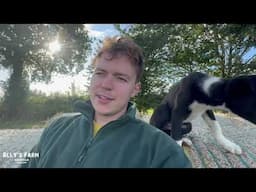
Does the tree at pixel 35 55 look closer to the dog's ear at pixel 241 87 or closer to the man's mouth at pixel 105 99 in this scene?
the man's mouth at pixel 105 99

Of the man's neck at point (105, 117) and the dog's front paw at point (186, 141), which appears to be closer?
the man's neck at point (105, 117)

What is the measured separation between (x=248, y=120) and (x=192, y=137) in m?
0.28

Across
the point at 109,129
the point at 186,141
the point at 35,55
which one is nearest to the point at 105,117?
the point at 109,129

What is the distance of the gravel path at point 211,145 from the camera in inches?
70.3

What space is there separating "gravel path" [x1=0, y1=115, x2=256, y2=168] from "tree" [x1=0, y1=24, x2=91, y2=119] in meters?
0.13

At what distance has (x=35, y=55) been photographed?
1.86 metres

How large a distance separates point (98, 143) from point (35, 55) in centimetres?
78

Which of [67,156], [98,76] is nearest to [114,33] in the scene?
[98,76]

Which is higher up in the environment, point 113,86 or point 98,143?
point 113,86

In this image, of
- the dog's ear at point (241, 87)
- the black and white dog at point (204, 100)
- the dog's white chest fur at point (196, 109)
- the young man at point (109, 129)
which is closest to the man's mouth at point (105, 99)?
the young man at point (109, 129)

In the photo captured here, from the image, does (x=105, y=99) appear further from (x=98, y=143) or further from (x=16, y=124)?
(x=16, y=124)

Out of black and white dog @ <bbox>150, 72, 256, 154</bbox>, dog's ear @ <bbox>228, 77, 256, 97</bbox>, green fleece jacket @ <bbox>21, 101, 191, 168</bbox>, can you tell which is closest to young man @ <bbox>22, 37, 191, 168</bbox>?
green fleece jacket @ <bbox>21, 101, 191, 168</bbox>

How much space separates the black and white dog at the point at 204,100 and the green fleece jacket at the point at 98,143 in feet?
1.63

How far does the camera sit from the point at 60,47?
185 cm
